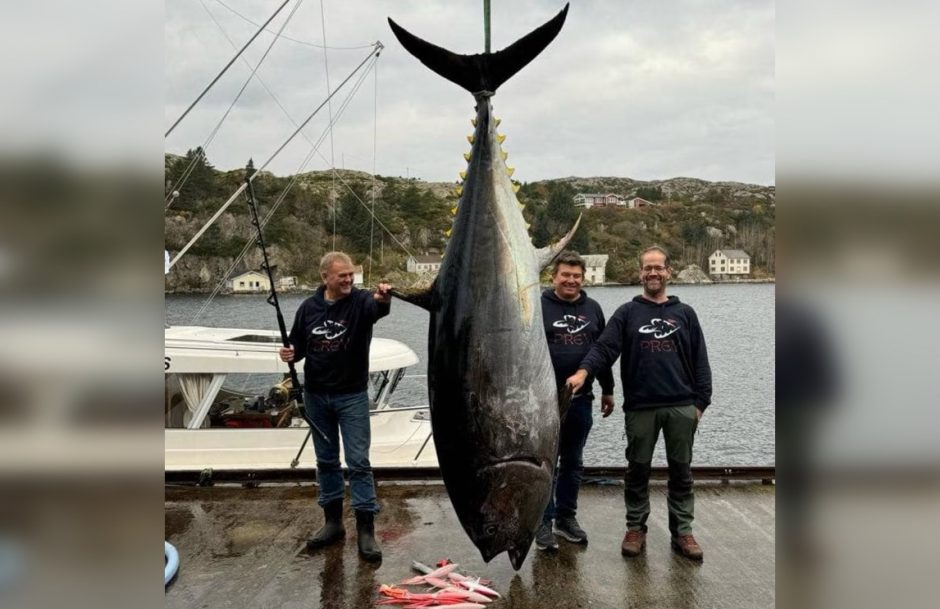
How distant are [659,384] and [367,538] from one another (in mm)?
1936

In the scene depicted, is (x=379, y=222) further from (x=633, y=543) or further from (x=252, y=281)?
(x=252, y=281)

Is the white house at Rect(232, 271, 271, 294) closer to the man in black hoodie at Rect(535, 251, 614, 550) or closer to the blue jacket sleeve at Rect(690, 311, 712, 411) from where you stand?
the man in black hoodie at Rect(535, 251, 614, 550)

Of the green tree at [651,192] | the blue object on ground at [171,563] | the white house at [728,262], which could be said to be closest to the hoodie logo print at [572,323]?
the blue object on ground at [171,563]

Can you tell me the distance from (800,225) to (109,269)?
687 millimetres

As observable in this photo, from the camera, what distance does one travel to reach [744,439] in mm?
15180

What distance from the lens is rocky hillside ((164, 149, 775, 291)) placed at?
439 inches

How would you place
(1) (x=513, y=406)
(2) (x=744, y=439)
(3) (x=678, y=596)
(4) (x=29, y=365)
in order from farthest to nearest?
(2) (x=744, y=439)
(3) (x=678, y=596)
(1) (x=513, y=406)
(4) (x=29, y=365)

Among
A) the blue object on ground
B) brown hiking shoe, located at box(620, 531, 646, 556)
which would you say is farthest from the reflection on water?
the blue object on ground

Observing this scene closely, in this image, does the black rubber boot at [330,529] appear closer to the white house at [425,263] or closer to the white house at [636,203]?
the white house at [425,263]

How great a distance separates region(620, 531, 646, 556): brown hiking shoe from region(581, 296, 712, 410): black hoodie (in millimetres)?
754

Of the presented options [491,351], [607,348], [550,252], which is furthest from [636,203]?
[491,351]

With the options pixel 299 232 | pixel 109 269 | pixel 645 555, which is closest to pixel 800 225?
pixel 109 269

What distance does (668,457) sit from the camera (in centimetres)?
388

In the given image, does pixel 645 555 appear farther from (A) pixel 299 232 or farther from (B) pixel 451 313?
(A) pixel 299 232
